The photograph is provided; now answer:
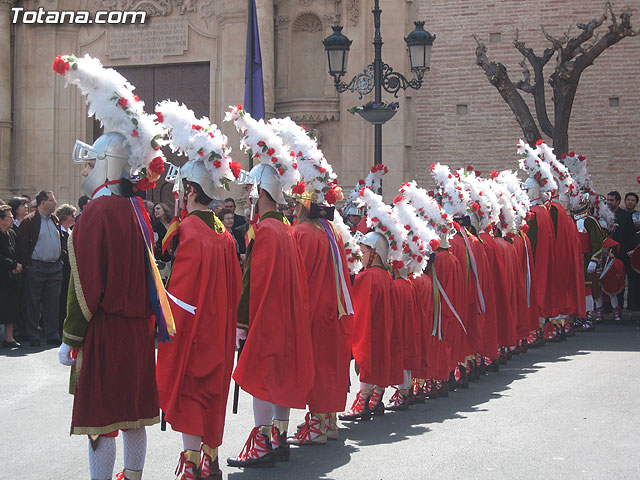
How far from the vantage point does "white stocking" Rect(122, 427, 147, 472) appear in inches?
235

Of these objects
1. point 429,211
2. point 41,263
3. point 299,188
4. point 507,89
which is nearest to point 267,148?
point 299,188

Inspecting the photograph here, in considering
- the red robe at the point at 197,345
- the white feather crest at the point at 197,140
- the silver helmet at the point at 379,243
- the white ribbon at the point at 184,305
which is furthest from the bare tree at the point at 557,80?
the white ribbon at the point at 184,305

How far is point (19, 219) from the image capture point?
15117 millimetres

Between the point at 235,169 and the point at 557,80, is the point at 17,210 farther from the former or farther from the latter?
the point at 557,80

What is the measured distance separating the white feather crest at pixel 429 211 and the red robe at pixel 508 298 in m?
1.98

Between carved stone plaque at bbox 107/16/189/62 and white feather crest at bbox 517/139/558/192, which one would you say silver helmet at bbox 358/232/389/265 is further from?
carved stone plaque at bbox 107/16/189/62

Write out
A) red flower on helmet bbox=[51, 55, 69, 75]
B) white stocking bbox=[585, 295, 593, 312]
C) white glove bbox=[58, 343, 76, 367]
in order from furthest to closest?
white stocking bbox=[585, 295, 593, 312] < red flower on helmet bbox=[51, 55, 69, 75] < white glove bbox=[58, 343, 76, 367]

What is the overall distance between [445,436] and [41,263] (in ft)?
25.0

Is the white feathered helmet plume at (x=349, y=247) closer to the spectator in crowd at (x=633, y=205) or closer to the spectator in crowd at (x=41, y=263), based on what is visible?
the spectator in crowd at (x=41, y=263)

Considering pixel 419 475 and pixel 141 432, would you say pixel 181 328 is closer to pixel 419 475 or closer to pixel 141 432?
pixel 141 432

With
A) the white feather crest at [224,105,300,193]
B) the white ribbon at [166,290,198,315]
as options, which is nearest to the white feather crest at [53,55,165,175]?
the white ribbon at [166,290,198,315]

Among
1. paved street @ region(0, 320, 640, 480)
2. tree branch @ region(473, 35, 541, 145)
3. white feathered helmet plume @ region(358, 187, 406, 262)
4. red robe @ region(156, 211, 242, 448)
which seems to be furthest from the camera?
tree branch @ region(473, 35, 541, 145)

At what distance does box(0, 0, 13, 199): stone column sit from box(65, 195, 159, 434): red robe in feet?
59.5

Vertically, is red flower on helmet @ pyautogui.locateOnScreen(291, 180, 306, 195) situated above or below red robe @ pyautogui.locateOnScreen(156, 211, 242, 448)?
above
